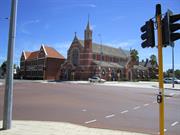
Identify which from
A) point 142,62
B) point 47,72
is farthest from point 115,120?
point 142,62

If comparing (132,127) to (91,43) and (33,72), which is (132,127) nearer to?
(91,43)

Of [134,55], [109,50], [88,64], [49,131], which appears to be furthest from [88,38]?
[49,131]

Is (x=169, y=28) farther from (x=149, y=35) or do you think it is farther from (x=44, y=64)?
(x=44, y=64)

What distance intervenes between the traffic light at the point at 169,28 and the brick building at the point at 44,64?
82392mm

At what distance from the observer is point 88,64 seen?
7712 centimetres

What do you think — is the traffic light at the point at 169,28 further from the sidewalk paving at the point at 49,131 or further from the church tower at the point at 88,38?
the church tower at the point at 88,38

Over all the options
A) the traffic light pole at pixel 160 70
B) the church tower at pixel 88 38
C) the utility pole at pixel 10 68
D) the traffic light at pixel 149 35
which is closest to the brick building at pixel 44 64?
the church tower at pixel 88 38

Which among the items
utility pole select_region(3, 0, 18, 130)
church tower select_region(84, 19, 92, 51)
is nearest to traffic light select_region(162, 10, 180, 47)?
utility pole select_region(3, 0, 18, 130)

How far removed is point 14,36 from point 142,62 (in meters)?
123

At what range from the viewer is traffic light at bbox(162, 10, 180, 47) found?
5.48 meters

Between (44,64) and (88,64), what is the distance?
19680mm

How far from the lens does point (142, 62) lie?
418 feet

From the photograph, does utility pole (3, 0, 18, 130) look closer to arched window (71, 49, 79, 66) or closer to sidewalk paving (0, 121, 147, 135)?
sidewalk paving (0, 121, 147, 135)

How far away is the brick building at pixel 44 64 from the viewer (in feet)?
287
